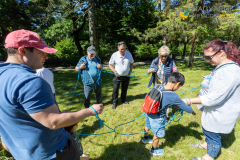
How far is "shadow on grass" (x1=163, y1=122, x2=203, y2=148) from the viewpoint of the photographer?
278 centimetres

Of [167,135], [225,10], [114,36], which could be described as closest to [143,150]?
[167,135]

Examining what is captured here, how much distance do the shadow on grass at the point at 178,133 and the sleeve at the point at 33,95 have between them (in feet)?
8.59

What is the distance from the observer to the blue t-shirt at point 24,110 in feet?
2.85

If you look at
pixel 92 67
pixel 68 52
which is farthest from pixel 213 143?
pixel 68 52

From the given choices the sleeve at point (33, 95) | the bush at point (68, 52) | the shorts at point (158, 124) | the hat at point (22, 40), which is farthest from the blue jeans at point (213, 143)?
the bush at point (68, 52)

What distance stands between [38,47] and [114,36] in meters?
17.2

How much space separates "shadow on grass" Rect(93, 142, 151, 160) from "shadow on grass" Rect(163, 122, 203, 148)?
507 mm

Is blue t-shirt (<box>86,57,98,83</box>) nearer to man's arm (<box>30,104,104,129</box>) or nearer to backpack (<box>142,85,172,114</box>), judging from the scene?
backpack (<box>142,85,172,114</box>)

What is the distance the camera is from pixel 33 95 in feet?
2.85

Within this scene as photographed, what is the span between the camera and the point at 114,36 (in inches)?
682

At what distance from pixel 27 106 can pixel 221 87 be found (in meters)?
2.11

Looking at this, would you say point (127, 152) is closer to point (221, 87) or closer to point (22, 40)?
point (221, 87)

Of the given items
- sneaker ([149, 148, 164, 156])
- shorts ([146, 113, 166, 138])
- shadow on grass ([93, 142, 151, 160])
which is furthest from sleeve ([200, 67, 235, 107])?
shadow on grass ([93, 142, 151, 160])

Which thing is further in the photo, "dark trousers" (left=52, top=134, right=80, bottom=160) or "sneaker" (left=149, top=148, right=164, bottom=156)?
"sneaker" (left=149, top=148, right=164, bottom=156)
